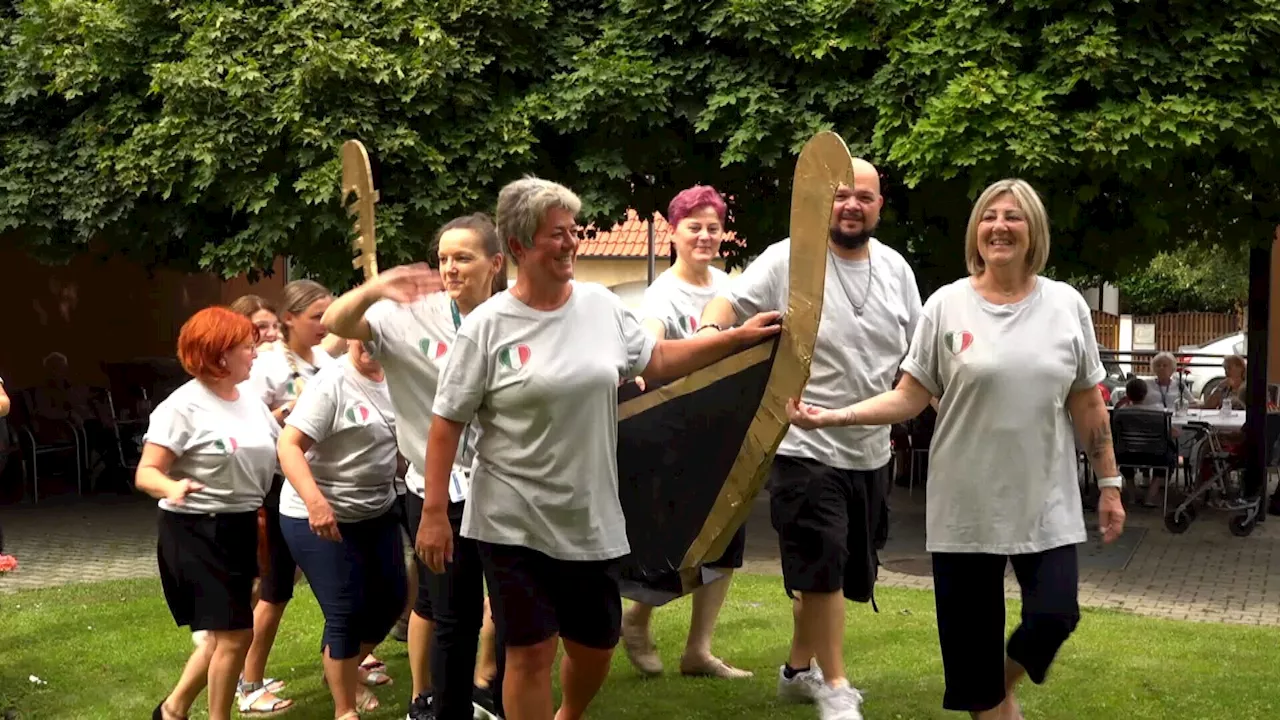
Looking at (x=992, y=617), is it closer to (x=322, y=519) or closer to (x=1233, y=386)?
(x=322, y=519)

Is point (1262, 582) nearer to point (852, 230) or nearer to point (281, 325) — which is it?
point (852, 230)

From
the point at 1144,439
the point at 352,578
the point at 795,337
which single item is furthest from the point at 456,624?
the point at 1144,439

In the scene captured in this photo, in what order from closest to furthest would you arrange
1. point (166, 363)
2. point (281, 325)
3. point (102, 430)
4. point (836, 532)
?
1. point (836, 532)
2. point (281, 325)
3. point (102, 430)
4. point (166, 363)

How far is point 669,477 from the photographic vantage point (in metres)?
4.66

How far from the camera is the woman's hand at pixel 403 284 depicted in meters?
4.48

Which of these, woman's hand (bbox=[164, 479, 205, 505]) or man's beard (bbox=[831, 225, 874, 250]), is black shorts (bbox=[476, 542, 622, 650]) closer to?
woman's hand (bbox=[164, 479, 205, 505])

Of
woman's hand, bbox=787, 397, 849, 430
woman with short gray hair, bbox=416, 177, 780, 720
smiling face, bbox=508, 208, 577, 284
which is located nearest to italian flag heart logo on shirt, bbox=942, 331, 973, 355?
woman's hand, bbox=787, 397, 849, 430

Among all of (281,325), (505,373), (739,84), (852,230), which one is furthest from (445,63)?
(505,373)

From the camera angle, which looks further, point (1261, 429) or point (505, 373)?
point (1261, 429)

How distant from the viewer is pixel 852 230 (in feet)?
17.4

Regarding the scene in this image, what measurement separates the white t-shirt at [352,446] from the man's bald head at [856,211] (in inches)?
70.5

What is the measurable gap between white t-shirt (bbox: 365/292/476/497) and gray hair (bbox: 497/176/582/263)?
654 mm

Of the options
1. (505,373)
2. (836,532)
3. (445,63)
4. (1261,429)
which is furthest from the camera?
(1261,429)

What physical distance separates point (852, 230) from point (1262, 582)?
6737mm
